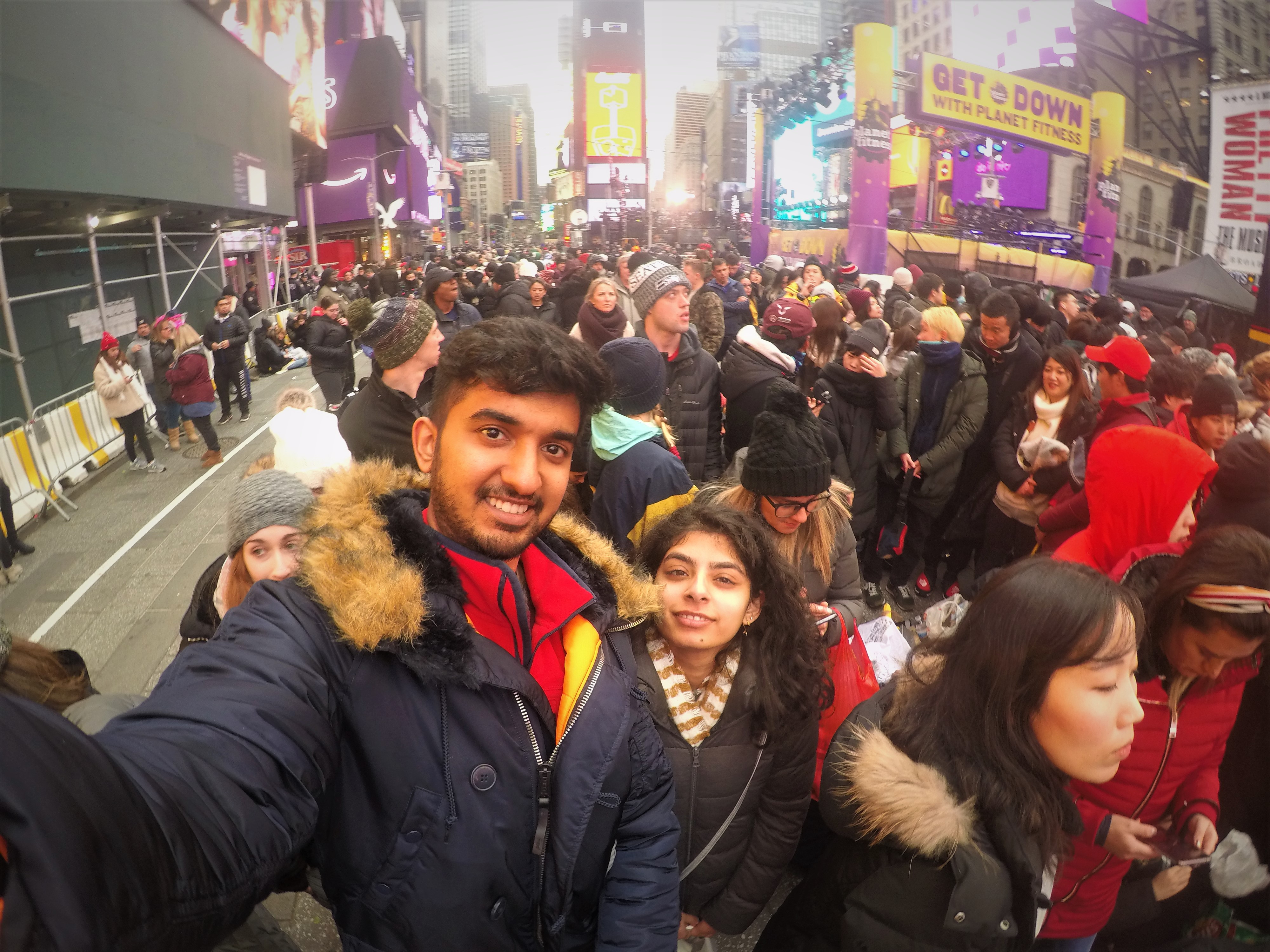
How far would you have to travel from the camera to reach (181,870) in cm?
80

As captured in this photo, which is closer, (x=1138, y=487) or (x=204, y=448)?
(x=1138, y=487)

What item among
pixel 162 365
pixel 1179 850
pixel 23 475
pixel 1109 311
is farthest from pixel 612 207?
pixel 1179 850

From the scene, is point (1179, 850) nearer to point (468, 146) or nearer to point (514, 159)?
point (468, 146)

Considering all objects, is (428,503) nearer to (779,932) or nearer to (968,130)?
(779,932)

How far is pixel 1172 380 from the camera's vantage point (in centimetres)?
398

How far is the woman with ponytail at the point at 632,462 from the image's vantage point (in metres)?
2.92

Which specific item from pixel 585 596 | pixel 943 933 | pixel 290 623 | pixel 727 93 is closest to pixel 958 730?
pixel 943 933

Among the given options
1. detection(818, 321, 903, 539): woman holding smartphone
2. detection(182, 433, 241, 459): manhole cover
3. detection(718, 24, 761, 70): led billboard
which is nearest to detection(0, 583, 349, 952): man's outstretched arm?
detection(818, 321, 903, 539): woman holding smartphone

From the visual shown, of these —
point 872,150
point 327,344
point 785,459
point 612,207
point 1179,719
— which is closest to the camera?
point 1179,719

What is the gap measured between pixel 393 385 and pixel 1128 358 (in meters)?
3.98

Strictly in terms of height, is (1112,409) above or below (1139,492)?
above

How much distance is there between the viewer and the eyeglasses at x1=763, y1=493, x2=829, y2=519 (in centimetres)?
278

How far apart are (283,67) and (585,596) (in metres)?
25.3

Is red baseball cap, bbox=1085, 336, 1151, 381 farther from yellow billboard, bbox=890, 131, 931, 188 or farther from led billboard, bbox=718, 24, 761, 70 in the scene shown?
yellow billboard, bbox=890, 131, 931, 188
